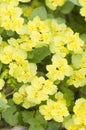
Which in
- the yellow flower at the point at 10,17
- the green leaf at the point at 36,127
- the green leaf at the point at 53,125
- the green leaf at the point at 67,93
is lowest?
the green leaf at the point at 53,125

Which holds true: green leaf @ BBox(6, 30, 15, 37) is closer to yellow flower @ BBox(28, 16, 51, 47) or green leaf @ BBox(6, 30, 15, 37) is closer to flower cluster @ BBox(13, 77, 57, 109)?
yellow flower @ BBox(28, 16, 51, 47)

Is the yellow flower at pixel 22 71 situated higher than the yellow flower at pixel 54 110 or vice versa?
the yellow flower at pixel 22 71

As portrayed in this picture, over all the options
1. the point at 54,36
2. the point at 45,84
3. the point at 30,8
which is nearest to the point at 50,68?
the point at 45,84

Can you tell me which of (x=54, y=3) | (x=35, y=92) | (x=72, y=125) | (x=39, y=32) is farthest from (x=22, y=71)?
(x=54, y=3)

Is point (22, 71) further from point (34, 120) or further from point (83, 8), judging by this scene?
point (83, 8)

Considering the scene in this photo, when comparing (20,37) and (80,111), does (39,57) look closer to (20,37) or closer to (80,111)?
(20,37)

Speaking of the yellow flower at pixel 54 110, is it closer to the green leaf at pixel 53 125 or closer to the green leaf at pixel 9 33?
the green leaf at pixel 53 125

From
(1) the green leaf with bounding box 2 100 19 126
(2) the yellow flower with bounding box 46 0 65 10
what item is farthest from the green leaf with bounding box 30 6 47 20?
(1) the green leaf with bounding box 2 100 19 126

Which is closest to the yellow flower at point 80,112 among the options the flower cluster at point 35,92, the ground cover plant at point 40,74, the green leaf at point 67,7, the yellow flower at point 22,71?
the ground cover plant at point 40,74
